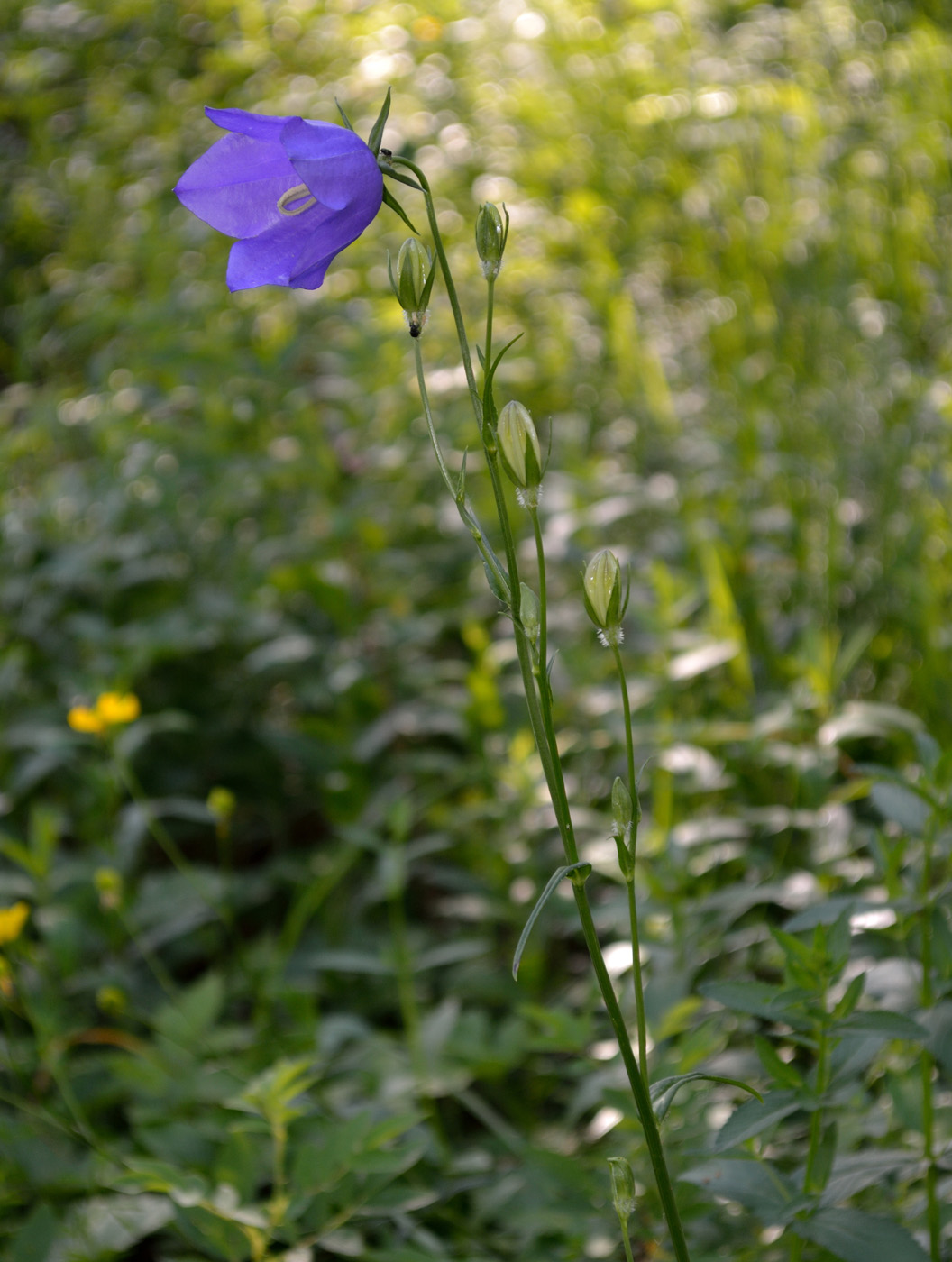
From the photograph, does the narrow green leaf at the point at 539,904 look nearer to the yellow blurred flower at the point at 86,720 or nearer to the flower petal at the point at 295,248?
the flower petal at the point at 295,248

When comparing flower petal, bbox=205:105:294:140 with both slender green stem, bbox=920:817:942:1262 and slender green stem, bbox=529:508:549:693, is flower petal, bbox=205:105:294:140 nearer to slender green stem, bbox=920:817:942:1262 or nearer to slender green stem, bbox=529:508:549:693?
slender green stem, bbox=529:508:549:693

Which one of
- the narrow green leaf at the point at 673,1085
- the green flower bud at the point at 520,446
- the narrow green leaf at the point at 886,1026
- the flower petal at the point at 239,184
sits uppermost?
the flower petal at the point at 239,184

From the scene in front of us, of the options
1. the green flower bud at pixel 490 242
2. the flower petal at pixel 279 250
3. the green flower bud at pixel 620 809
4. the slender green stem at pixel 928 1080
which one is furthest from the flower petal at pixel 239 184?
the slender green stem at pixel 928 1080

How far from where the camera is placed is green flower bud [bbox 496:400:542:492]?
79cm

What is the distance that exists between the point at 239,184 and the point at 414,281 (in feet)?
0.48

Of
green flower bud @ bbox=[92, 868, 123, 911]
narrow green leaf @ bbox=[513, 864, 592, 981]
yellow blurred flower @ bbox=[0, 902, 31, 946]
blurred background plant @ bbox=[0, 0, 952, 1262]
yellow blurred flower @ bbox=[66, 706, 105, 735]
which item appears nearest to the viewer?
narrow green leaf @ bbox=[513, 864, 592, 981]

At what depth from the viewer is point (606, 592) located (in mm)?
800

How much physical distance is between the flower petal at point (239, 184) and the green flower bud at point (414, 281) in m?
0.10

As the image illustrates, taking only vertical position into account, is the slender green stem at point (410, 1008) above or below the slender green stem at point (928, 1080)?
below

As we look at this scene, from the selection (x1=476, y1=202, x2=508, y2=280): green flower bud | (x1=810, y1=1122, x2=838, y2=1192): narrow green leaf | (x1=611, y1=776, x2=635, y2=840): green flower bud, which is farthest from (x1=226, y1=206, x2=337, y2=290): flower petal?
(x1=810, y1=1122, x2=838, y2=1192): narrow green leaf

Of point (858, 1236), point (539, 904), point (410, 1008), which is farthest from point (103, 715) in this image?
point (858, 1236)

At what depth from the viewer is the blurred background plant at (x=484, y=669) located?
121cm

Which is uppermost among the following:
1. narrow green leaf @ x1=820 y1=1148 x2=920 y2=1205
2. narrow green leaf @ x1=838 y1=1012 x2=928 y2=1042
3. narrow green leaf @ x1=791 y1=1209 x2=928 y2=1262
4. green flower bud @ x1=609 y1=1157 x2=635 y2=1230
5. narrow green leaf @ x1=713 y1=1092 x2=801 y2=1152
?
green flower bud @ x1=609 y1=1157 x2=635 y2=1230

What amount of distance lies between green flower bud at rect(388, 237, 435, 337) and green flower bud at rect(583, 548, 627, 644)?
214 mm
